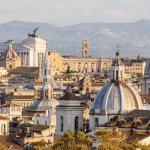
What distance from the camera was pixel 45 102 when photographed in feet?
342

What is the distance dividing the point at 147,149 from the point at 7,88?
91.9 meters

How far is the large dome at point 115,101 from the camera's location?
233 feet

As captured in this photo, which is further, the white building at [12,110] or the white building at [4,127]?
the white building at [12,110]

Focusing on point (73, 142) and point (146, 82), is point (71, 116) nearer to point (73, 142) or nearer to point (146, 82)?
point (73, 142)

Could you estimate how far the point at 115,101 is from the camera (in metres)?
71.2

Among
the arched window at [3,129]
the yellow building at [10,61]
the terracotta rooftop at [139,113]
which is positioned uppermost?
the yellow building at [10,61]

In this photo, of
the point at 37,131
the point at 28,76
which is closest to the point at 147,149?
the point at 37,131

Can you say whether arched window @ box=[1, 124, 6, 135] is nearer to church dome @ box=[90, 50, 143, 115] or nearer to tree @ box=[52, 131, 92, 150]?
church dome @ box=[90, 50, 143, 115]

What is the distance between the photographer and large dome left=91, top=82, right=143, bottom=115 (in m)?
71.1

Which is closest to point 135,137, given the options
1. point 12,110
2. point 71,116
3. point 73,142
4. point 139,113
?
point 73,142

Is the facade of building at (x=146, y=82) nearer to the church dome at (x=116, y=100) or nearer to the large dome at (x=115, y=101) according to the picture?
the church dome at (x=116, y=100)

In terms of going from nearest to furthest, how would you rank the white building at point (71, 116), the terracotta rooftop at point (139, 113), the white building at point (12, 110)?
the terracotta rooftop at point (139, 113), the white building at point (71, 116), the white building at point (12, 110)

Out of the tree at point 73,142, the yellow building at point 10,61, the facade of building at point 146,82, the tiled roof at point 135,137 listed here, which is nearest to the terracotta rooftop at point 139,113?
the tiled roof at point 135,137

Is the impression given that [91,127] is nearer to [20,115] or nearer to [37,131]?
[37,131]
